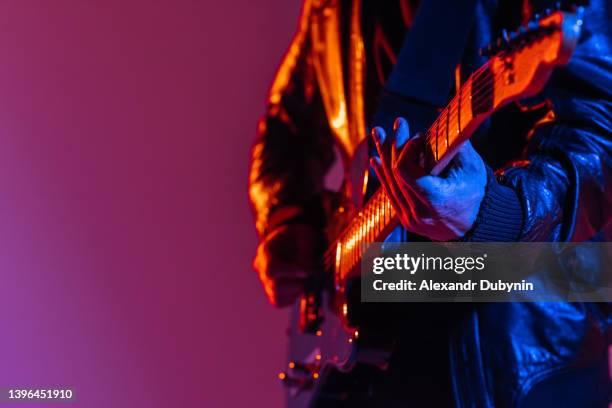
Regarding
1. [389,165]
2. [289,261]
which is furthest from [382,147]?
[289,261]

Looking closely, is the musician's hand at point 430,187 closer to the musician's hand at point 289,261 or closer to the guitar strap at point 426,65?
the guitar strap at point 426,65

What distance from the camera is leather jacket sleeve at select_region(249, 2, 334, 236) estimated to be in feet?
5.17

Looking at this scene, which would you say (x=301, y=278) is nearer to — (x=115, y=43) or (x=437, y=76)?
(x=437, y=76)

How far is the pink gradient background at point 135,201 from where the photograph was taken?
6.41ft

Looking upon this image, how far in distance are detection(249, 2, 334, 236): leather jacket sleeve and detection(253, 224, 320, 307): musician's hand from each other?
154 millimetres

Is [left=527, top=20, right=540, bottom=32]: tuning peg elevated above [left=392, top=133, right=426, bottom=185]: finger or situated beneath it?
elevated above

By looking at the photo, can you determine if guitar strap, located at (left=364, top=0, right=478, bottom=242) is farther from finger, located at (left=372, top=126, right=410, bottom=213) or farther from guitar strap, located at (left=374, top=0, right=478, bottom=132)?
finger, located at (left=372, top=126, right=410, bottom=213)

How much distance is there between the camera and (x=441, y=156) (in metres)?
0.63

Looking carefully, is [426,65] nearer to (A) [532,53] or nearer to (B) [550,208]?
→ (B) [550,208]

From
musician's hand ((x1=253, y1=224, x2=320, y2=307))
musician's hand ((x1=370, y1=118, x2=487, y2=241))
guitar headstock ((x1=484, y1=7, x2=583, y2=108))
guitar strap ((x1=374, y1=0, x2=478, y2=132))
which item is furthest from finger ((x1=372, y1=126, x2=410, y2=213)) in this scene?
musician's hand ((x1=253, y1=224, x2=320, y2=307))

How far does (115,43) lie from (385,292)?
1.42 meters

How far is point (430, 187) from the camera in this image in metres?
0.64

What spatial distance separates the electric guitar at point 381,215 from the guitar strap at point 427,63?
150 millimetres

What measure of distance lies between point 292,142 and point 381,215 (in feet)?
2.89
